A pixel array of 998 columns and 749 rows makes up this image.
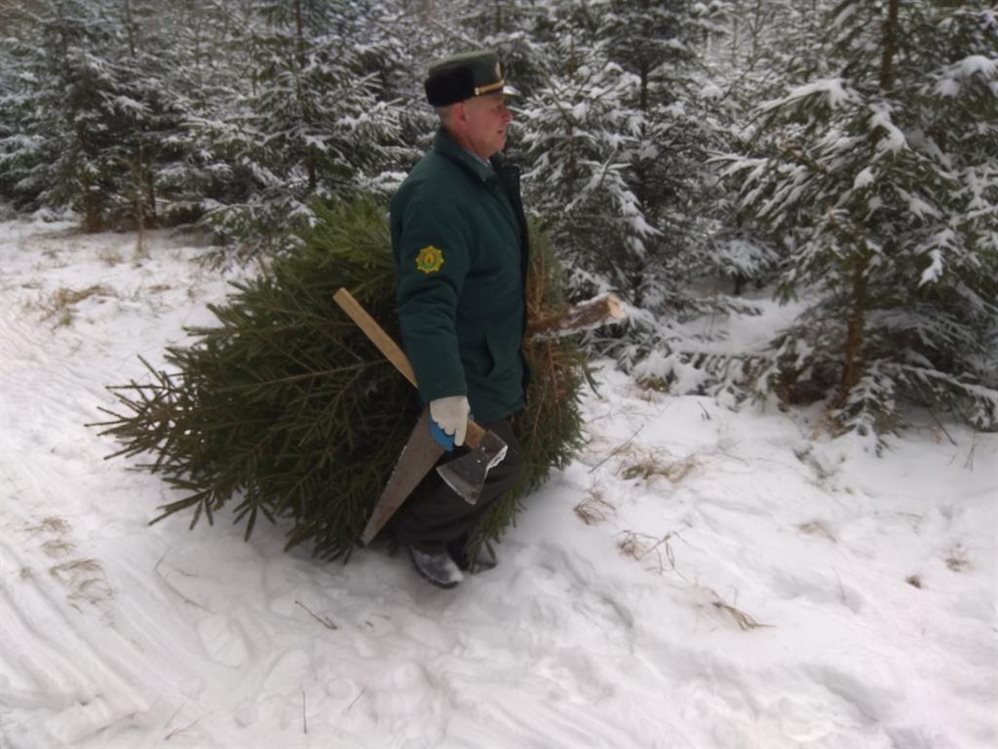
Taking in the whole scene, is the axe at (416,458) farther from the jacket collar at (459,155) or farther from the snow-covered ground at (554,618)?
the jacket collar at (459,155)

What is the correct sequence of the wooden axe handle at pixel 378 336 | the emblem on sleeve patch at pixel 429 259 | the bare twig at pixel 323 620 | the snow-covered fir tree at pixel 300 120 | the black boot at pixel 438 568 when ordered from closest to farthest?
the emblem on sleeve patch at pixel 429 259, the wooden axe handle at pixel 378 336, the bare twig at pixel 323 620, the black boot at pixel 438 568, the snow-covered fir tree at pixel 300 120

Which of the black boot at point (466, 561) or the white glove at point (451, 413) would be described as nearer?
the white glove at point (451, 413)

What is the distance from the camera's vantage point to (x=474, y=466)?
2.52 metres

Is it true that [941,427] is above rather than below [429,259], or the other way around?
below

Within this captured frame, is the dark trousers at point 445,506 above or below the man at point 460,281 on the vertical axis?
below

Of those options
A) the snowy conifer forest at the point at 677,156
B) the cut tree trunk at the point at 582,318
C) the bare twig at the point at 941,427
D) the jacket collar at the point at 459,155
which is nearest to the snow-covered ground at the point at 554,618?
the bare twig at the point at 941,427

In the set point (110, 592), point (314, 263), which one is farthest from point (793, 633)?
point (110, 592)

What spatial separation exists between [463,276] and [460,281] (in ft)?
0.08

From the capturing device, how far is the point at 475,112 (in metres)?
2.47

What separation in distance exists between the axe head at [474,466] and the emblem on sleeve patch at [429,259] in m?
0.70

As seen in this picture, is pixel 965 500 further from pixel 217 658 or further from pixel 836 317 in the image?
pixel 217 658

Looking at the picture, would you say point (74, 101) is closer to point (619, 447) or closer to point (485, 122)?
point (619, 447)

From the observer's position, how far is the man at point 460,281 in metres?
2.26

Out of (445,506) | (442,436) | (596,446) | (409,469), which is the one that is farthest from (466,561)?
(596,446)
